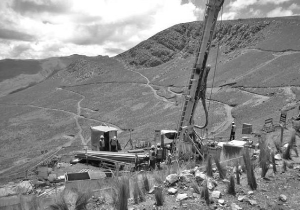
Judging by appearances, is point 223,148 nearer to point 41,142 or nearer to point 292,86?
point 292,86

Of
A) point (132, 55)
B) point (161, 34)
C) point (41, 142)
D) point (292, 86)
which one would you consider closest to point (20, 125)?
point (41, 142)

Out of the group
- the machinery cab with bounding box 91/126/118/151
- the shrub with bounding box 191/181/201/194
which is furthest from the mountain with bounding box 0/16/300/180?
the shrub with bounding box 191/181/201/194

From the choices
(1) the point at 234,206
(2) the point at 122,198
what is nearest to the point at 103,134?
(2) the point at 122,198

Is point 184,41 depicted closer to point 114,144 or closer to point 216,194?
point 114,144

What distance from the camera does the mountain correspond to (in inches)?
1447

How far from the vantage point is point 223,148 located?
14297 mm

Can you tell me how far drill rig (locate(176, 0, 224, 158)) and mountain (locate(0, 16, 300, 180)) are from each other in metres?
1.14

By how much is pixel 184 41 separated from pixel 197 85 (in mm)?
106945

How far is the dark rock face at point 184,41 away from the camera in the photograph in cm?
9056

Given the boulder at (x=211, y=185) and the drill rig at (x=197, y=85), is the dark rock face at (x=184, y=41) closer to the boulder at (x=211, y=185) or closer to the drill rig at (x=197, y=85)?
the drill rig at (x=197, y=85)

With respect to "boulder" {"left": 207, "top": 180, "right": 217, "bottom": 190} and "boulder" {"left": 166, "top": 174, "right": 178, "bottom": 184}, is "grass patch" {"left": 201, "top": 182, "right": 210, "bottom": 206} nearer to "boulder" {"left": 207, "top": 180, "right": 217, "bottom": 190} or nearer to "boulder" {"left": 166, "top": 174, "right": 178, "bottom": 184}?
"boulder" {"left": 207, "top": 180, "right": 217, "bottom": 190}

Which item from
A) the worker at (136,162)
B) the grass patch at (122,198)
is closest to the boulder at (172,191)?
the grass patch at (122,198)

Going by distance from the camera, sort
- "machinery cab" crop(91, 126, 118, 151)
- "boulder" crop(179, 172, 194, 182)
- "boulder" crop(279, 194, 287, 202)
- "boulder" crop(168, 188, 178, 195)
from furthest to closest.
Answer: "machinery cab" crop(91, 126, 118, 151) < "boulder" crop(179, 172, 194, 182) < "boulder" crop(168, 188, 178, 195) < "boulder" crop(279, 194, 287, 202)

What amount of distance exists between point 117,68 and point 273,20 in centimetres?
5458
